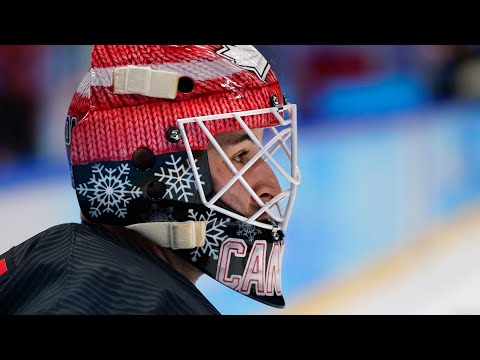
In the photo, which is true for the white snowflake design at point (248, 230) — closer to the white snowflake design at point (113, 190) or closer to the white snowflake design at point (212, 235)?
the white snowflake design at point (212, 235)

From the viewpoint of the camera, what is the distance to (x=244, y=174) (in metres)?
2.12

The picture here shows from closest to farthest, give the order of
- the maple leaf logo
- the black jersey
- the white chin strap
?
1. the black jersey
2. the white chin strap
3. the maple leaf logo

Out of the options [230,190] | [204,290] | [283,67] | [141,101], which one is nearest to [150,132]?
[141,101]

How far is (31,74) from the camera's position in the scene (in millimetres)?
3428

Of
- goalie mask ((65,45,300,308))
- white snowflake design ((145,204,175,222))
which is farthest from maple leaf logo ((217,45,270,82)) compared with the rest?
white snowflake design ((145,204,175,222))

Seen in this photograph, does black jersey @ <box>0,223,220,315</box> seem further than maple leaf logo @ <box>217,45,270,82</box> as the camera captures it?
No

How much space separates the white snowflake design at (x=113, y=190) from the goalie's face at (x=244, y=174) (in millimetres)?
183

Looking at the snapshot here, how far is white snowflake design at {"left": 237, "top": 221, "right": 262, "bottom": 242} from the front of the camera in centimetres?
210

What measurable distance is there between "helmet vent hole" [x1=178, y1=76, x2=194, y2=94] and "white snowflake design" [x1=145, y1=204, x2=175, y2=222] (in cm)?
26

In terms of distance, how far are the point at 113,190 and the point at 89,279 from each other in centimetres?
38

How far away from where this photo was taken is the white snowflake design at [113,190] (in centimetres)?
203

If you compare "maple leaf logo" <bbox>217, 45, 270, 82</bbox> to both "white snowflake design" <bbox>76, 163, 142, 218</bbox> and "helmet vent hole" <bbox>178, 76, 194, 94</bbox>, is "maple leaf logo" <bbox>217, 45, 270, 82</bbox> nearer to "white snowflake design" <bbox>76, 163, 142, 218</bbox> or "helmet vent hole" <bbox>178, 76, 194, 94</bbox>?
"helmet vent hole" <bbox>178, 76, 194, 94</bbox>

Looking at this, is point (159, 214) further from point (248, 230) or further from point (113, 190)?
point (248, 230)

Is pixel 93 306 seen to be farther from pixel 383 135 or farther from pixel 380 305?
pixel 383 135
